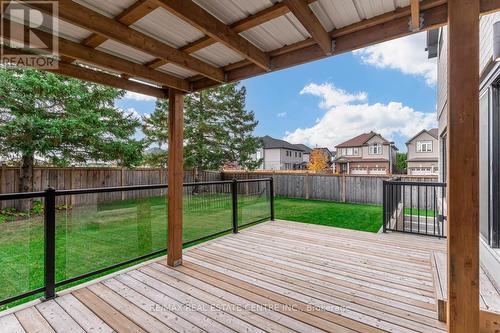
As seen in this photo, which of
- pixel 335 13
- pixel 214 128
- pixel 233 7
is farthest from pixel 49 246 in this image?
pixel 214 128

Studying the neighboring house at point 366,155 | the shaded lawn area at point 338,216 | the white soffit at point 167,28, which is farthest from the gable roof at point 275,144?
the white soffit at point 167,28

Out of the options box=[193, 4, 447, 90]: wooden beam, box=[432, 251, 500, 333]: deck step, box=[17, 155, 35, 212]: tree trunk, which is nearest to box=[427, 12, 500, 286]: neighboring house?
box=[432, 251, 500, 333]: deck step

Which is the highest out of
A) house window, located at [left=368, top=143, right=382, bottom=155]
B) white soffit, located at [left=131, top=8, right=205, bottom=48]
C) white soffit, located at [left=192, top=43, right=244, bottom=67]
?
house window, located at [left=368, top=143, right=382, bottom=155]

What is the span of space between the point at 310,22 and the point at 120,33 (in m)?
1.49

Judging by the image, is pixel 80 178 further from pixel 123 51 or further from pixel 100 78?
pixel 123 51

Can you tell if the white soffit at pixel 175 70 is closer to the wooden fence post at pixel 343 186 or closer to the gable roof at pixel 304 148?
the wooden fence post at pixel 343 186

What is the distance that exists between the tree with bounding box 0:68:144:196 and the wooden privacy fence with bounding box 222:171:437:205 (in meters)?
6.42

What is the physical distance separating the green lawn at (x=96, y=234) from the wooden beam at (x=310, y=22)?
9.58 ft

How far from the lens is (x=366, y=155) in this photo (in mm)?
25031

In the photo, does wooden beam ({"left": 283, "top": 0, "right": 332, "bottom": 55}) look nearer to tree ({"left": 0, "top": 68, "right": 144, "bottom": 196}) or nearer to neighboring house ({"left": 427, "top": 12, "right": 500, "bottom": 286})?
neighboring house ({"left": 427, "top": 12, "right": 500, "bottom": 286})

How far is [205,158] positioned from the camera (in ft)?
38.9

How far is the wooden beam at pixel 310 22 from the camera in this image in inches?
67.4

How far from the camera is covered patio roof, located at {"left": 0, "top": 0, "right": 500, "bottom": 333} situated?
57.2 inches

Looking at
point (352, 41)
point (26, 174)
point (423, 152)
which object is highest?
point (423, 152)
